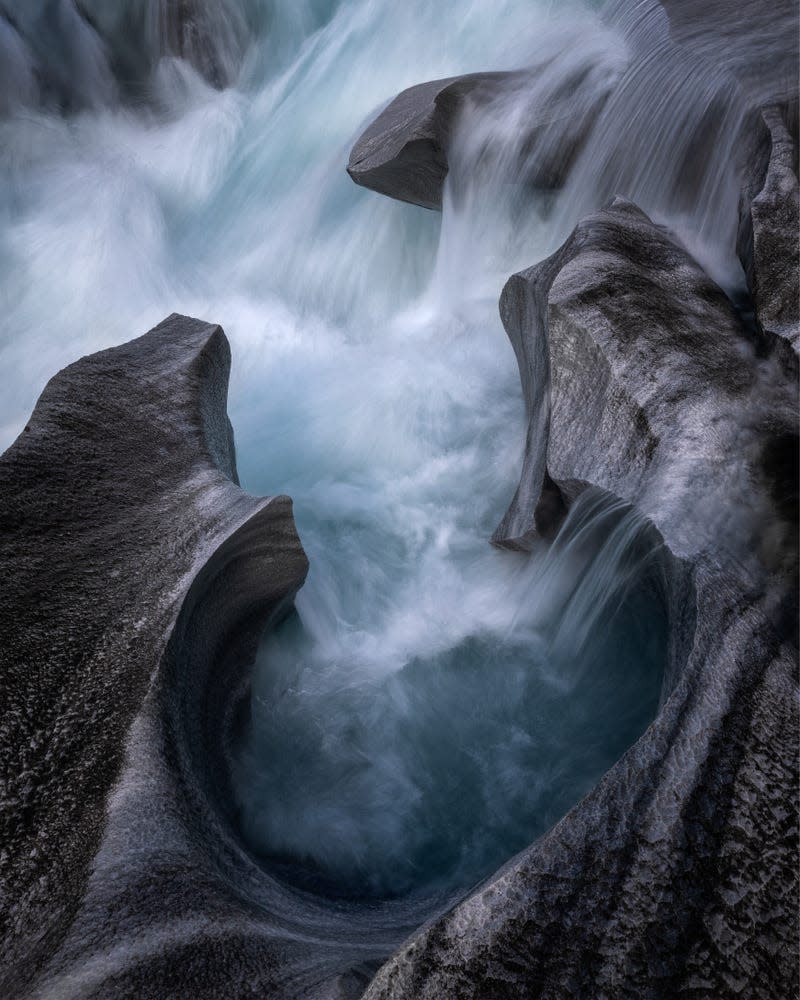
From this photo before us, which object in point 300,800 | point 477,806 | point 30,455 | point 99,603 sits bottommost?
point 477,806

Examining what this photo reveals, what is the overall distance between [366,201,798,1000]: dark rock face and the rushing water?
1.76 feet

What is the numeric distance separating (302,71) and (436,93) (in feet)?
15.3

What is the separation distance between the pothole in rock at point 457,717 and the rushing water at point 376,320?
0.01m

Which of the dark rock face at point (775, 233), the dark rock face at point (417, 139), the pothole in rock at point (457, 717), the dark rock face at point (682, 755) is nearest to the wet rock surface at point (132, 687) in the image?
the pothole in rock at point (457, 717)

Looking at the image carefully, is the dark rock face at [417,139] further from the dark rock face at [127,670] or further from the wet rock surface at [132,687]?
the wet rock surface at [132,687]

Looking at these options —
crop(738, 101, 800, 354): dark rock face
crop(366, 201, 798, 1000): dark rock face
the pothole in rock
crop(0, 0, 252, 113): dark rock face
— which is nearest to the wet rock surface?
the pothole in rock

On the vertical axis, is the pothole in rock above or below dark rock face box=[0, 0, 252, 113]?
below

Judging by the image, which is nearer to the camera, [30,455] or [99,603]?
[99,603]

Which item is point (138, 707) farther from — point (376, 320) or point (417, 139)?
point (376, 320)

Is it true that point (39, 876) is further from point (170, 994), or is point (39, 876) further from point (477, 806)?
point (477, 806)

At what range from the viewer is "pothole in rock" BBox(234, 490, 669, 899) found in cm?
308

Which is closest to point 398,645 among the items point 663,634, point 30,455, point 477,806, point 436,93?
point 477,806

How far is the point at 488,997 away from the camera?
5.16 feet

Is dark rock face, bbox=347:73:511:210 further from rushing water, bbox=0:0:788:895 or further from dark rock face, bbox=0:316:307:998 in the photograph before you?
dark rock face, bbox=0:316:307:998
